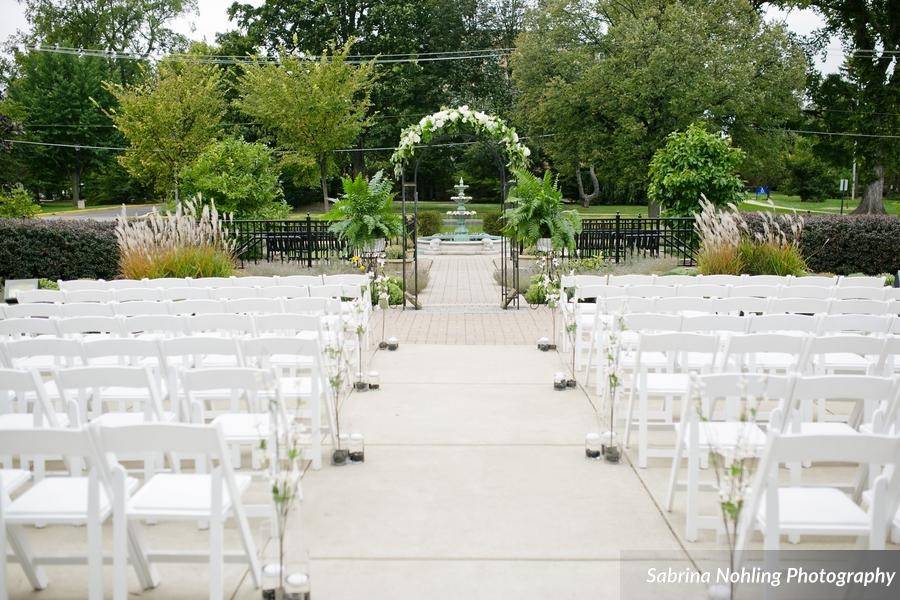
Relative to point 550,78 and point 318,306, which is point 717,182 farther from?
point 550,78

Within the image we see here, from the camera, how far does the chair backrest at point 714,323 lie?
6.00 m

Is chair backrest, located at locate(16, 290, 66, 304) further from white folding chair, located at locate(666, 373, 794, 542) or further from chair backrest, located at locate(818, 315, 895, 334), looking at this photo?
chair backrest, located at locate(818, 315, 895, 334)

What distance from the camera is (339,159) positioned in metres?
37.8

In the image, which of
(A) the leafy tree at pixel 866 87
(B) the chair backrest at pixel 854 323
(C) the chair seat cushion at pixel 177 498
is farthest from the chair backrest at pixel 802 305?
(A) the leafy tree at pixel 866 87

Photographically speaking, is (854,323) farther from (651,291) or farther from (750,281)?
(750,281)

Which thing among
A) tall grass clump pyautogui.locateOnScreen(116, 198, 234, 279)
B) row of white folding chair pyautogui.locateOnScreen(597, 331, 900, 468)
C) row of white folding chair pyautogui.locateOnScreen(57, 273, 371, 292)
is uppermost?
tall grass clump pyautogui.locateOnScreen(116, 198, 234, 279)

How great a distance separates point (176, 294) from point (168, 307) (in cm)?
144

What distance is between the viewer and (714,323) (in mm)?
6066

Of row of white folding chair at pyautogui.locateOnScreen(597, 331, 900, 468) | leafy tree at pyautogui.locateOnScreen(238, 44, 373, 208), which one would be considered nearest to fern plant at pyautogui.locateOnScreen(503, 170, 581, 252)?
row of white folding chair at pyautogui.locateOnScreen(597, 331, 900, 468)

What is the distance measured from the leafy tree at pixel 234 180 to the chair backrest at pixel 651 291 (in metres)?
12.6

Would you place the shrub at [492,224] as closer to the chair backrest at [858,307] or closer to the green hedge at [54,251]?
the green hedge at [54,251]

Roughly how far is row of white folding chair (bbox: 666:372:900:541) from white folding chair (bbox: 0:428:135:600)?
2573 millimetres

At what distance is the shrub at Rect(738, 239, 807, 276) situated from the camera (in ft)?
41.7

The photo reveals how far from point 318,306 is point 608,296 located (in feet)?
9.66
